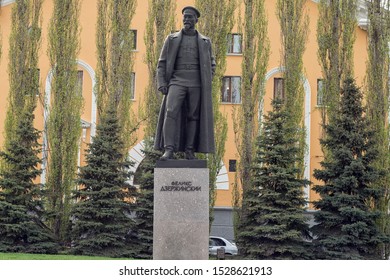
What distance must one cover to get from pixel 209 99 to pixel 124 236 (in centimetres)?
891

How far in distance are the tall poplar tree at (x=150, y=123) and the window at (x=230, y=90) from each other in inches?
167

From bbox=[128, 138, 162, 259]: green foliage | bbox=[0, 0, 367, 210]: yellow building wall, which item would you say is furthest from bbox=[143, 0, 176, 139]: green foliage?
bbox=[128, 138, 162, 259]: green foliage

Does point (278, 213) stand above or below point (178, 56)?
below

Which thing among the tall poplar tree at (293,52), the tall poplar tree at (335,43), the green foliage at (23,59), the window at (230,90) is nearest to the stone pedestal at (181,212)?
the tall poplar tree at (293,52)

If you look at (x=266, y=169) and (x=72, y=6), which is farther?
(x=72, y=6)

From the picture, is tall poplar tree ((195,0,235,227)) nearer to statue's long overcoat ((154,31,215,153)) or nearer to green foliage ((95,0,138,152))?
green foliage ((95,0,138,152))

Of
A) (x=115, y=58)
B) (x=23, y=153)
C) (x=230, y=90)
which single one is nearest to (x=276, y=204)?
(x=23, y=153)

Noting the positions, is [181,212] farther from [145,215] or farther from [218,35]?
[218,35]

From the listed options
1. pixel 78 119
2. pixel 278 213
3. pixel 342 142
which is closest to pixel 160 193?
pixel 278 213

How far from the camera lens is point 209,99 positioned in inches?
531

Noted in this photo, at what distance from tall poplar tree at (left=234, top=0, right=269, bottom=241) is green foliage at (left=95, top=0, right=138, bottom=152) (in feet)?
11.1

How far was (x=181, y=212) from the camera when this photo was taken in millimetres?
12836
